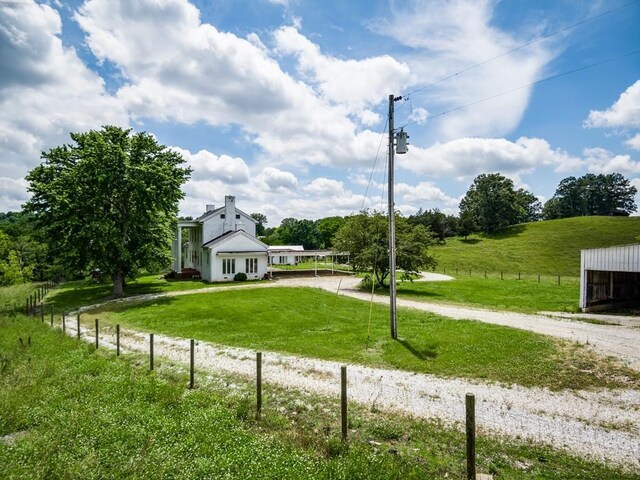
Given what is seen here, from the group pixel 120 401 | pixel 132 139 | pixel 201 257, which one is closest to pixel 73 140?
pixel 132 139

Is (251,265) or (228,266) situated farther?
(251,265)

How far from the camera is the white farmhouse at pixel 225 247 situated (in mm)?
38500

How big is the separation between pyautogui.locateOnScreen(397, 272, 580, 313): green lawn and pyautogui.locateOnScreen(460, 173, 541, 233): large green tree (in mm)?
49991

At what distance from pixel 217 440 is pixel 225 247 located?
3328 cm

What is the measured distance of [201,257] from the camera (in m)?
42.6

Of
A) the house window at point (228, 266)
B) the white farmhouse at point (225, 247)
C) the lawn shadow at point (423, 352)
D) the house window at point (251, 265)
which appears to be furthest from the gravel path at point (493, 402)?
the house window at point (251, 265)

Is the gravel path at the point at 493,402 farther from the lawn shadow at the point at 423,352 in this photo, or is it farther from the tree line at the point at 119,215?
the tree line at the point at 119,215

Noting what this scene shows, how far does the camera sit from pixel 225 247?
38.8 meters

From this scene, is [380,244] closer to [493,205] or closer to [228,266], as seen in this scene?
[228,266]

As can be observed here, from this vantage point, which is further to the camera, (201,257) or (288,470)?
(201,257)

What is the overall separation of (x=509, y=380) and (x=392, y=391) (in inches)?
144

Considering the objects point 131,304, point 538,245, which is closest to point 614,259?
point 131,304

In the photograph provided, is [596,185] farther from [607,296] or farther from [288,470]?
[288,470]

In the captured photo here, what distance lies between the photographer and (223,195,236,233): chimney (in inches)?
1738
